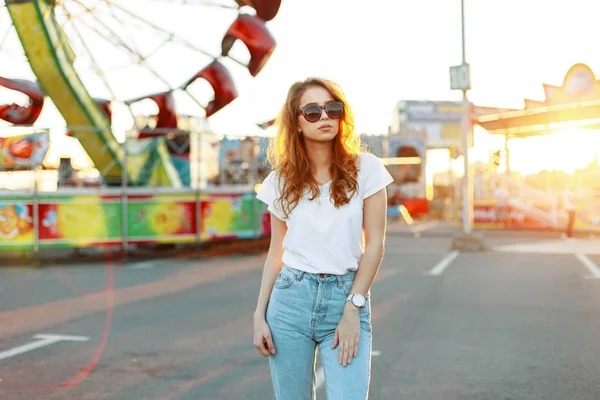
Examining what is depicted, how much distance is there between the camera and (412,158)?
50.2 metres

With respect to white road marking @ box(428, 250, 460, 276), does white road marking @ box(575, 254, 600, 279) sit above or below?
below

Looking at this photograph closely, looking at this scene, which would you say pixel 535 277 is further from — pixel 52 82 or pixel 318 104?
pixel 52 82

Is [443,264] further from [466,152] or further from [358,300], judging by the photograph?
[358,300]

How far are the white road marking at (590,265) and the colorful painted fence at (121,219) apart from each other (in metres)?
6.94

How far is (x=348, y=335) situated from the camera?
243 cm

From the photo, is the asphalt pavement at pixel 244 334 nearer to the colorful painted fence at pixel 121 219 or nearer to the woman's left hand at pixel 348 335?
the colorful painted fence at pixel 121 219

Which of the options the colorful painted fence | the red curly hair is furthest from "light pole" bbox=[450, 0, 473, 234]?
the red curly hair

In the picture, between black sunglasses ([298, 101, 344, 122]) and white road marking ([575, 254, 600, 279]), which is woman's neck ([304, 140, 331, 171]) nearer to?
black sunglasses ([298, 101, 344, 122])

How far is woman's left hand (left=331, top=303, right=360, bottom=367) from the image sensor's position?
95.3 inches

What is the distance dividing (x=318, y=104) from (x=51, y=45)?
14552 mm

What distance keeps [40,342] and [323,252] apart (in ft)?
16.0

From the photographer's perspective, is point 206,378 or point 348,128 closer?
point 348,128

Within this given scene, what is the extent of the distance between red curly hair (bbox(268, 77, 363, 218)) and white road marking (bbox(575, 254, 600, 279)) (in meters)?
9.77

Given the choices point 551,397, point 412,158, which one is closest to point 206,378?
point 551,397
